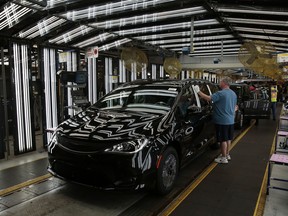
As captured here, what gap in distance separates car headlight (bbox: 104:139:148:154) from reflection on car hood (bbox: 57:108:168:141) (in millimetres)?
86

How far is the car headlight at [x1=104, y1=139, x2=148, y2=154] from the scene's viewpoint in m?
2.94

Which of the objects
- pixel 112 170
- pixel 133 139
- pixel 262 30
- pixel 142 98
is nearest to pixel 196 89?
pixel 142 98

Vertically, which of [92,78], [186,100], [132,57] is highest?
[132,57]

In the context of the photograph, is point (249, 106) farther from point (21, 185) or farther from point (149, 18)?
point (21, 185)

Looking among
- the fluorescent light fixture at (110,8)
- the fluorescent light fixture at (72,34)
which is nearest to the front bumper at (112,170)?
the fluorescent light fixture at (110,8)

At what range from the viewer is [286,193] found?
12.0 ft

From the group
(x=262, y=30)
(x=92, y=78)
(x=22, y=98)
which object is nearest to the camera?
(x=22, y=98)

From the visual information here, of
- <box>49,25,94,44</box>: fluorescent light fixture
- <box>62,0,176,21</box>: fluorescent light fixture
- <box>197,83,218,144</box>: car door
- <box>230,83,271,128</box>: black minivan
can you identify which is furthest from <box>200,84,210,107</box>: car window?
<box>230,83,271,128</box>: black minivan

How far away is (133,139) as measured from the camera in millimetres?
3016

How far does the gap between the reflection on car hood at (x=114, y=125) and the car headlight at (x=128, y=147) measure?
0.28 ft

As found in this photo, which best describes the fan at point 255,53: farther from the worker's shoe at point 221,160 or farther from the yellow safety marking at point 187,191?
the yellow safety marking at point 187,191

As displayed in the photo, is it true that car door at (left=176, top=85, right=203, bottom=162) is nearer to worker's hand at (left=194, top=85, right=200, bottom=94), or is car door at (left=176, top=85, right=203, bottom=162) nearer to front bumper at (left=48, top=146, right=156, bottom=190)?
worker's hand at (left=194, top=85, right=200, bottom=94)

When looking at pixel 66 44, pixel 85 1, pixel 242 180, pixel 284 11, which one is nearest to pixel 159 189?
pixel 242 180

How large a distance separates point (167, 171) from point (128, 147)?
0.81 m
